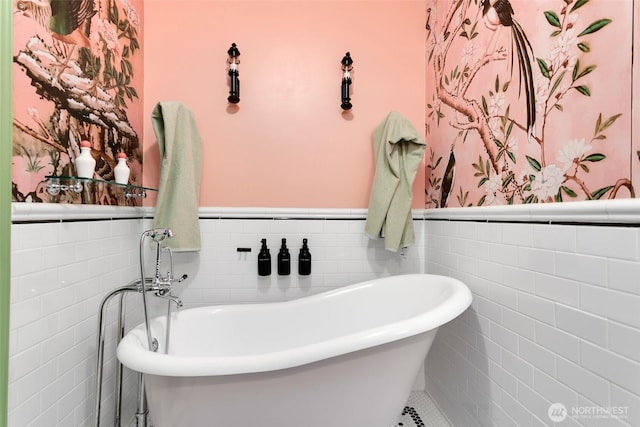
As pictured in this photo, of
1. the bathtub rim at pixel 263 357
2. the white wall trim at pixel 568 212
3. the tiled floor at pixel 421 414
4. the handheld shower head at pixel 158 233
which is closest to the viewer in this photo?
the white wall trim at pixel 568 212

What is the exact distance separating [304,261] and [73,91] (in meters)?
1.27

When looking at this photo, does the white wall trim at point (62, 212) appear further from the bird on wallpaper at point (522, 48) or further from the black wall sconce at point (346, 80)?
the bird on wallpaper at point (522, 48)

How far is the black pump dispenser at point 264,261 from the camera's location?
64.6 inches

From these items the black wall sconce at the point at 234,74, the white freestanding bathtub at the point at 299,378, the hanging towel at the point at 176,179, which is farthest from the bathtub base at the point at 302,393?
the black wall sconce at the point at 234,74

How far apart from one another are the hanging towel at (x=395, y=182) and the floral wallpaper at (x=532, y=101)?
7.3 inches

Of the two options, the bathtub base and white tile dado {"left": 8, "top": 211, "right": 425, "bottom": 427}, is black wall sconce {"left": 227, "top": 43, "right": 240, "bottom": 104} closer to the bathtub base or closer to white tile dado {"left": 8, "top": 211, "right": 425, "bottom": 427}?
white tile dado {"left": 8, "top": 211, "right": 425, "bottom": 427}

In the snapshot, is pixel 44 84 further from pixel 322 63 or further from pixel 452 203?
pixel 452 203

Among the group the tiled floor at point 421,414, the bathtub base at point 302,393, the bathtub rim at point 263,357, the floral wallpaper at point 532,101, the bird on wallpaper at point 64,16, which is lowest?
the tiled floor at point 421,414

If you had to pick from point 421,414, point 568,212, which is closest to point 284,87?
point 568,212

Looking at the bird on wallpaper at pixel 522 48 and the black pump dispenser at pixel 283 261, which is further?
the black pump dispenser at pixel 283 261

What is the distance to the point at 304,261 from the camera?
1666 millimetres

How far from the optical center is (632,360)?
2.29ft

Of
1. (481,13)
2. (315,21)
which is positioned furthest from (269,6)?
(481,13)

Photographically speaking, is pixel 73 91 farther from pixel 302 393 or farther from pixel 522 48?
pixel 522 48
